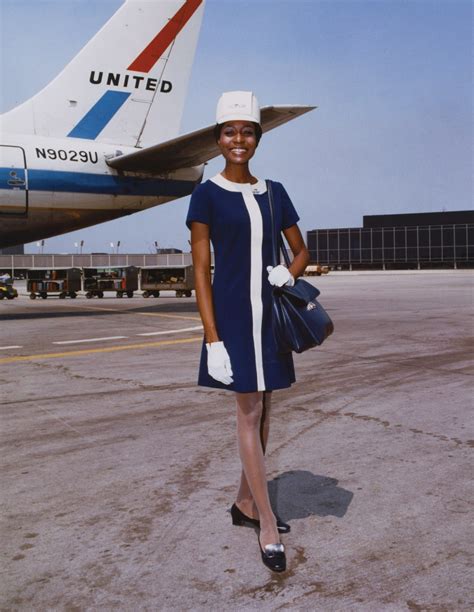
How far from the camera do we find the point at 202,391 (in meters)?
7.14

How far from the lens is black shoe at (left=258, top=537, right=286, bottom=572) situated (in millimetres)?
2971

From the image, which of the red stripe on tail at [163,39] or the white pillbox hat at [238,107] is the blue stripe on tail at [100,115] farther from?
the white pillbox hat at [238,107]

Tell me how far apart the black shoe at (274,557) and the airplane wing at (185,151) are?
38.9 feet

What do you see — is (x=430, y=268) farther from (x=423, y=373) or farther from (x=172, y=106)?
(x=423, y=373)

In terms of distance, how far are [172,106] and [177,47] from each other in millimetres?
1716

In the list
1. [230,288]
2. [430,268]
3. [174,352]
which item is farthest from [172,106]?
[430,268]

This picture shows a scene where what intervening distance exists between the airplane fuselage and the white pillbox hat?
1330 cm

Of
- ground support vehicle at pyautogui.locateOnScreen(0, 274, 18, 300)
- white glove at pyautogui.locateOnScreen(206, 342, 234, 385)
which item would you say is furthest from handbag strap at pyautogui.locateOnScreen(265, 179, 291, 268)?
ground support vehicle at pyautogui.locateOnScreen(0, 274, 18, 300)

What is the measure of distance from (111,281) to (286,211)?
2557 cm

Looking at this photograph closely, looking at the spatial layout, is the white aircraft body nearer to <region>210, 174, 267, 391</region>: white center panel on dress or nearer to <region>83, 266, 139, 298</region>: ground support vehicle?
<region>83, 266, 139, 298</region>: ground support vehicle

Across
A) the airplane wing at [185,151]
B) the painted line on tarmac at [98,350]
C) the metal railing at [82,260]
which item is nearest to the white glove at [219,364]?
the painted line on tarmac at [98,350]

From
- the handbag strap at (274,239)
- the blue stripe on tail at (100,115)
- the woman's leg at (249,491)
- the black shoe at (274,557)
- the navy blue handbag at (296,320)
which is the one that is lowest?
the black shoe at (274,557)

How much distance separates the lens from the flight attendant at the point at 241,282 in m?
3.29

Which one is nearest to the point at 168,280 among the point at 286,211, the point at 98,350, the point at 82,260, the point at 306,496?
the point at 98,350
